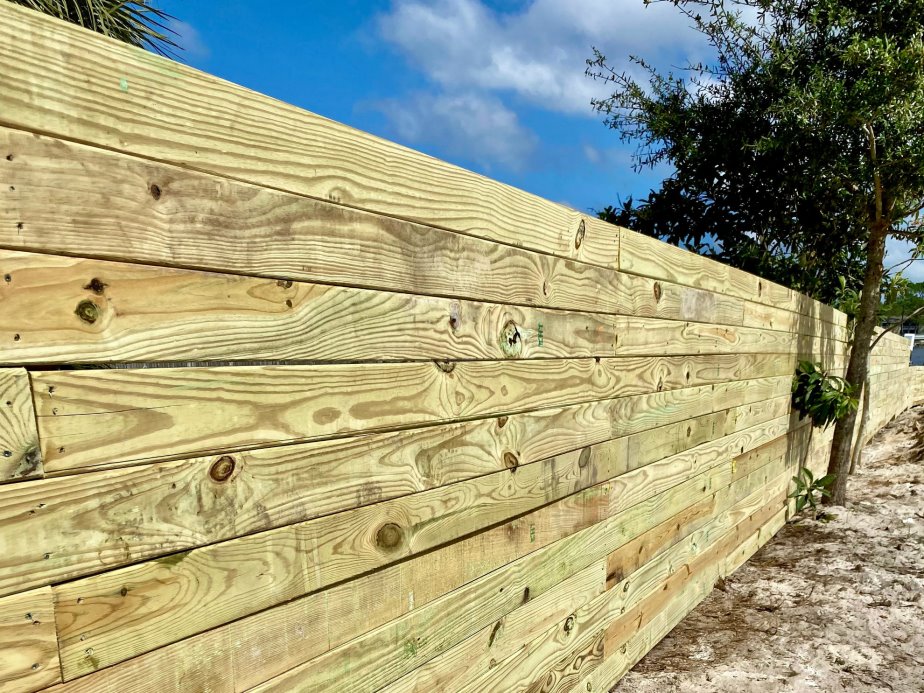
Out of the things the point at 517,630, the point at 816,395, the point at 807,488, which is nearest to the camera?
the point at 517,630

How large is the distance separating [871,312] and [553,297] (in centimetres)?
557

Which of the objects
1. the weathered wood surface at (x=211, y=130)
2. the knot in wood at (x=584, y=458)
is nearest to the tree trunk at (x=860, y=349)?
the knot in wood at (x=584, y=458)

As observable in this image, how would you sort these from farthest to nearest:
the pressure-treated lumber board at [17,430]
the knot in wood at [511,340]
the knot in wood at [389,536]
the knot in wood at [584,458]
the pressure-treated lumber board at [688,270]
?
the pressure-treated lumber board at [688,270], the knot in wood at [584,458], the knot in wood at [511,340], the knot in wood at [389,536], the pressure-treated lumber board at [17,430]

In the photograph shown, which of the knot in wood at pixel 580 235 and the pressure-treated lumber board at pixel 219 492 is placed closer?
the pressure-treated lumber board at pixel 219 492

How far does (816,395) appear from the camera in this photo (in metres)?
5.03

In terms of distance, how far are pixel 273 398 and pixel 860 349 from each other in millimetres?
6644

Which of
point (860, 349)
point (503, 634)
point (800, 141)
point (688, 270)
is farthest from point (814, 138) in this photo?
point (503, 634)

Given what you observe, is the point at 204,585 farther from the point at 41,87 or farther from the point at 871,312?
the point at 871,312

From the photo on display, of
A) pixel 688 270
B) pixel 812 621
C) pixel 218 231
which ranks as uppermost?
pixel 688 270

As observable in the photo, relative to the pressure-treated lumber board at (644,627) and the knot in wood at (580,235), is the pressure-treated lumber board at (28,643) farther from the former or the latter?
the pressure-treated lumber board at (644,627)

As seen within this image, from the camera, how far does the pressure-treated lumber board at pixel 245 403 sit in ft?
2.98

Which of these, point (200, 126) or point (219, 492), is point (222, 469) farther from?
point (200, 126)

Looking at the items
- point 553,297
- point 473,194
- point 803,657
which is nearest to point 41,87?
point 473,194

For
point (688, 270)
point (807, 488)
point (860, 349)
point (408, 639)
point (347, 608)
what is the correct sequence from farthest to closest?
point (860, 349) → point (807, 488) → point (688, 270) → point (408, 639) → point (347, 608)
